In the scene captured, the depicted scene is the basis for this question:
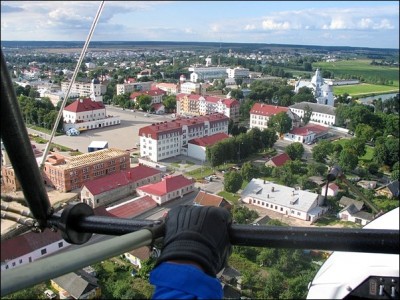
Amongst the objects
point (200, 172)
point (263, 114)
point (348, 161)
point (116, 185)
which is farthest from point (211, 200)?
point (263, 114)

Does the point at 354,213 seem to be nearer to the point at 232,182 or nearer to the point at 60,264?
the point at 232,182

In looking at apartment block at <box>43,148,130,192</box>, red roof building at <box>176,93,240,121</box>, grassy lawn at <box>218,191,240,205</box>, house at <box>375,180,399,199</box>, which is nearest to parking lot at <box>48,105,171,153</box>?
red roof building at <box>176,93,240,121</box>

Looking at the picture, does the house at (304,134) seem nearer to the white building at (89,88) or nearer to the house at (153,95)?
the house at (153,95)

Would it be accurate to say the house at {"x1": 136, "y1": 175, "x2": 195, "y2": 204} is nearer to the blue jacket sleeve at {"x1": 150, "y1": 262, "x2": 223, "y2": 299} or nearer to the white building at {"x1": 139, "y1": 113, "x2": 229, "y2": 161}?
the white building at {"x1": 139, "y1": 113, "x2": 229, "y2": 161}

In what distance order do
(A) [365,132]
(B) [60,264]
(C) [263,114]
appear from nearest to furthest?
(B) [60,264], (A) [365,132], (C) [263,114]

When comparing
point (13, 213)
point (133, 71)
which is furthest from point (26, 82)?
point (13, 213)

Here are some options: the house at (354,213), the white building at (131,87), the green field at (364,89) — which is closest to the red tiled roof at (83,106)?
the white building at (131,87)
